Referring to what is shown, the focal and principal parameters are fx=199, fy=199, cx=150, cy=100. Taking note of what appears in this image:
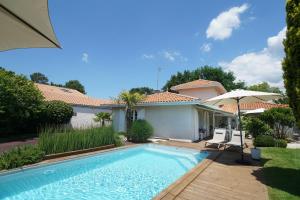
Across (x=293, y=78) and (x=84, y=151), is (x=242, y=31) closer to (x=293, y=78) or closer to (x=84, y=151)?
(x=293, y=78)

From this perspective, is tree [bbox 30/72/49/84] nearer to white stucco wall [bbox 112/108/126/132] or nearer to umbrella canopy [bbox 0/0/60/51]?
white stucco wall [bbox 112/108/126/132]

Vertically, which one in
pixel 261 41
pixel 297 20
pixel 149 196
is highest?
pixel 261 41

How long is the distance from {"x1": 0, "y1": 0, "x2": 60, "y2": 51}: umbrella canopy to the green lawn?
654 cm

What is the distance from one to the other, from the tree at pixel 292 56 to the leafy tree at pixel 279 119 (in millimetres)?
13996

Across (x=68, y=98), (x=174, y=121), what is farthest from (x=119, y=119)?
(x=68, y=98)

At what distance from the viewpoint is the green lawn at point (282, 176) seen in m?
5.59

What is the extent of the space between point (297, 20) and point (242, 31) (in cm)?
1134

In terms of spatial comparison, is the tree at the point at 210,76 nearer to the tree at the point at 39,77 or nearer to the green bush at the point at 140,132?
the green bush at the point at 140,132

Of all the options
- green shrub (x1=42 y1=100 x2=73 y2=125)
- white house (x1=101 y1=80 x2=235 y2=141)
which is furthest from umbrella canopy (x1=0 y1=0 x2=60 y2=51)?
green shrub (x1=42 y1=100 x2=73 y2=125)

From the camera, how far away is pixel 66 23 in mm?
15273

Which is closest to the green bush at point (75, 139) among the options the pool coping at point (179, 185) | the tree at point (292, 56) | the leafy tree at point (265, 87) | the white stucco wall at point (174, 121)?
the white stucco wall at point (174, 121)

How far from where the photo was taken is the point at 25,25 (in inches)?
116

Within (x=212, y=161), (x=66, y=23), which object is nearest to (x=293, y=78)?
(x=212, y=161)

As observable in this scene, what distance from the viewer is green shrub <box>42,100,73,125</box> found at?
19.6 meters
